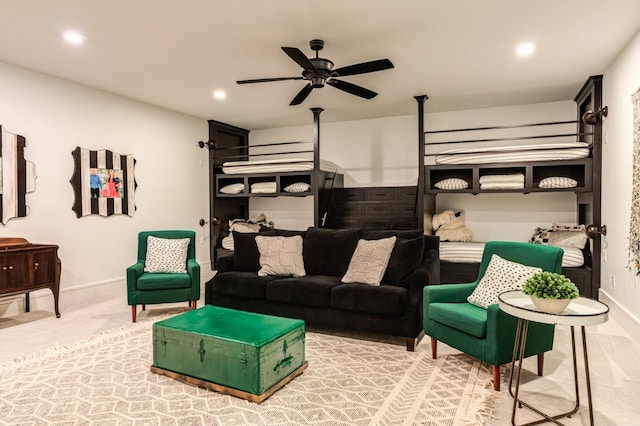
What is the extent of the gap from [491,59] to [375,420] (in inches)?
141

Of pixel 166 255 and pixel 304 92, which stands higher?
pixel 304 92

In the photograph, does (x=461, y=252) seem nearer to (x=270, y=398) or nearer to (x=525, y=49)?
(x=525, y=49)

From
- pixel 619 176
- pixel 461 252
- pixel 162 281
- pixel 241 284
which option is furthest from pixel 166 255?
pixel 619 176

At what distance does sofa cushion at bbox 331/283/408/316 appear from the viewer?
10.7 ft

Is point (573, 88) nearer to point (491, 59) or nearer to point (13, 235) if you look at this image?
point (491, 59)

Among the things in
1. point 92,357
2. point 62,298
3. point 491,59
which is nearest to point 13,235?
point 62,298

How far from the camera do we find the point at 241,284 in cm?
395

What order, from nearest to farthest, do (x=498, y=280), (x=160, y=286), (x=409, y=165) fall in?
(x=498, y=280) → (x=160, y=286) → (x=409, y=165)

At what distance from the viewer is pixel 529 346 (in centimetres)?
252

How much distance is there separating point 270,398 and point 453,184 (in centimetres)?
381

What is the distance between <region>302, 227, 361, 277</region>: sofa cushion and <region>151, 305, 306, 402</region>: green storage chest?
1.34 m

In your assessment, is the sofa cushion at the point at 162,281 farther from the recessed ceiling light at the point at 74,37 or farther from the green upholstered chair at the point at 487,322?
the green upholstered chair at the point at 487,322

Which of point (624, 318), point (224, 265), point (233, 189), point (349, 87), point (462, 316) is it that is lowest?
point (624, 318)

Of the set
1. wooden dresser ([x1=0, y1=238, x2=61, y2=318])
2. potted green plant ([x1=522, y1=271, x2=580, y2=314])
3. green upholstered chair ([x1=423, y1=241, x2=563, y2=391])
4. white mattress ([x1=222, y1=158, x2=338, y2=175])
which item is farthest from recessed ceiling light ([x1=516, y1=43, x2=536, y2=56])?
wooden dresser ([x1=0, y1=238, x2=61, y2=318])
